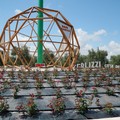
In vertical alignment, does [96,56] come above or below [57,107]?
above

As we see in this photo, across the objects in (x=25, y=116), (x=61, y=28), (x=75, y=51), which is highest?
(x=61, y=28)

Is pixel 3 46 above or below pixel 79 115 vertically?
above

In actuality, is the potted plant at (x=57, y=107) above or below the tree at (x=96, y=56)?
below

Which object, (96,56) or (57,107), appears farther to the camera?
(96,56)

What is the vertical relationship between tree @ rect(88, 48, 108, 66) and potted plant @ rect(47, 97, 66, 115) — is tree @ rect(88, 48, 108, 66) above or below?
above

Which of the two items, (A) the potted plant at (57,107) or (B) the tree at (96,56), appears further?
(B) the tree at (96,56)

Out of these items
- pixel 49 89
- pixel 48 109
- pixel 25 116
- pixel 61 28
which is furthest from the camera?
pixel 61 28

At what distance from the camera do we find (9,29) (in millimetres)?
26031

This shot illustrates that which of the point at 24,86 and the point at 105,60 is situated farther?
the point at 105,60

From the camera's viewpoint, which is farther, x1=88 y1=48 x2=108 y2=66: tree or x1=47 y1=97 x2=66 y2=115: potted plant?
x1=88 y1=48 x2=108 y2=66: tree

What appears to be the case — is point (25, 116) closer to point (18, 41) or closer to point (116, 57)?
point (18, 41)

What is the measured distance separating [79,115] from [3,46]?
1799 centimetres

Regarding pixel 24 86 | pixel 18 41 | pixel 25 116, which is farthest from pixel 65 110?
pixel 18 41

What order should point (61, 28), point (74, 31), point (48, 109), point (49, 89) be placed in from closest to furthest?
Answer: point (48, 109), point (49, 89), point (61, 28), point (74, 31)
